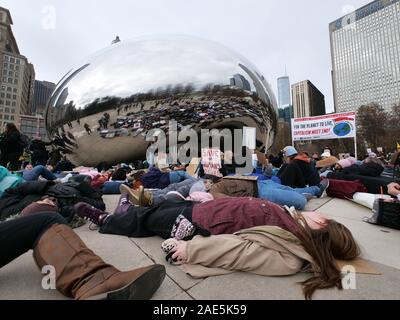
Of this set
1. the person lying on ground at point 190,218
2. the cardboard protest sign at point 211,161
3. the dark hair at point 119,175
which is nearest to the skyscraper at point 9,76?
the dark hair at point 119,175

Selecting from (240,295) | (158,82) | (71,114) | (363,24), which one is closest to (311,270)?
(240,295)

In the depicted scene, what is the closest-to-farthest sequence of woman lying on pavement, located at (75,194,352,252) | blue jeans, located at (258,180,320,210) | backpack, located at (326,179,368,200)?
1. woman lying on pavement, located at (75,194,352,252)
2. blue jeans, located at (258,180,320,210)
3. backpack, located at (326,179,368,200)

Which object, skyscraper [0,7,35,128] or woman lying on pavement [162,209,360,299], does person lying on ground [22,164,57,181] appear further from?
skyscraper [0,7,35,128]

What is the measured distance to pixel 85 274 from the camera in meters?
1.17

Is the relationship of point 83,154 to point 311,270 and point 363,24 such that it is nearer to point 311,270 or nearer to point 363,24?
point 311,270

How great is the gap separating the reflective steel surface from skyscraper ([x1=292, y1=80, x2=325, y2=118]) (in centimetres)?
7461

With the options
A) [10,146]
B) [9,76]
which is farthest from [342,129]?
[9,76]

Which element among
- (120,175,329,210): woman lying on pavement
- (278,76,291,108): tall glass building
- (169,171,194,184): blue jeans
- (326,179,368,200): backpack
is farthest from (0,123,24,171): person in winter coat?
(278,76,291,108): tall glass building

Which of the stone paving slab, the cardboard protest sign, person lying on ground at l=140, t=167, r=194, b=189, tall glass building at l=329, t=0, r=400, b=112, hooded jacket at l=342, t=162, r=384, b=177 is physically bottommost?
the stone paving slab

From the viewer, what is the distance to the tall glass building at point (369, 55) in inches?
1779

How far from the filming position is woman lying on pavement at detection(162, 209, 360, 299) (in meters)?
1.40

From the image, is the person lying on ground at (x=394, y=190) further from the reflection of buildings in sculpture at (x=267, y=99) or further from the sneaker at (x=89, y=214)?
the reflection of buildings in sculpture at (x=267, y=99)

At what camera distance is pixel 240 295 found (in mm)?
1224

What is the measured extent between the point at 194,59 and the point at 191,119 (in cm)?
160
